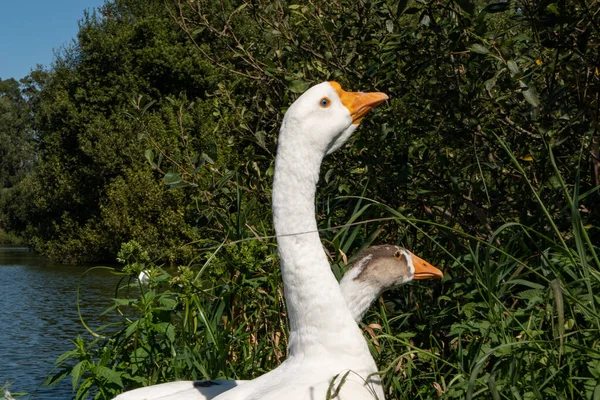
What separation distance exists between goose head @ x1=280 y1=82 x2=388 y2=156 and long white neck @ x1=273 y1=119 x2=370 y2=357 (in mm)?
16

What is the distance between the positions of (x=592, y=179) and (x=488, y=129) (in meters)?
0.65

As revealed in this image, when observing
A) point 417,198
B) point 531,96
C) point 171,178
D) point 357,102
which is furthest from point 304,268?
point 171,178

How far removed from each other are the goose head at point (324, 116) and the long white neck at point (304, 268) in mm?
16

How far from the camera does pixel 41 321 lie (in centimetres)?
1708

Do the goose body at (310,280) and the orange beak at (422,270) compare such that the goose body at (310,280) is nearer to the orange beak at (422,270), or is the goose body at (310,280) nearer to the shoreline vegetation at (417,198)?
the shoreline vegetation at (417,198)

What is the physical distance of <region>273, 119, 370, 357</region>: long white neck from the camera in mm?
3107

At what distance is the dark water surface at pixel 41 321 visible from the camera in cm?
1085

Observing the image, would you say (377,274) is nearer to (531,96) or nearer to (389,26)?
(531,96)

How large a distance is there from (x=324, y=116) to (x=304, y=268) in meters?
0.66

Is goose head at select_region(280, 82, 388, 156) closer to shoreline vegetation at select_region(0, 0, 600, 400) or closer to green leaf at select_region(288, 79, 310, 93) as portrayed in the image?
shoreline vegetation at select_region(0, 0, 600, 400)

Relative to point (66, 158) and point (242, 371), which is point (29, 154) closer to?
point (66, 158)

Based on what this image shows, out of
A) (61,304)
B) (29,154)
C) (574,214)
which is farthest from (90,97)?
(29,154)

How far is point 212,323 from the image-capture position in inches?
191

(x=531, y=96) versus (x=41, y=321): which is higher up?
(x=531, y=96)
